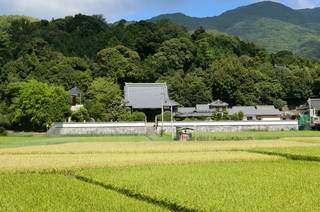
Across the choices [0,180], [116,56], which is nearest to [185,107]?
[116,56]

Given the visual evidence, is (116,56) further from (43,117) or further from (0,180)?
(0,180)

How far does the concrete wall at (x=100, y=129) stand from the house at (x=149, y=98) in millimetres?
10827

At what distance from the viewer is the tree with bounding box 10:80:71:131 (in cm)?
4506

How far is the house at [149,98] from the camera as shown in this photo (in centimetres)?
5809

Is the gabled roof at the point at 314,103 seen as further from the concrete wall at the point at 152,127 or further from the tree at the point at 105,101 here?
the tree at the point at 105,101

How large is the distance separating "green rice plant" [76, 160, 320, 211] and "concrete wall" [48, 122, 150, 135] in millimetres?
31074

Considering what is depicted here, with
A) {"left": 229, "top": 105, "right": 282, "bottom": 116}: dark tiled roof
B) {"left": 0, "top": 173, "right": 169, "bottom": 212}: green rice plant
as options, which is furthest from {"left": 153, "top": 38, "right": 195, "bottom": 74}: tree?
{"left": 0, "top": 173, "right": 169, "bottom": 212}: green rice plant

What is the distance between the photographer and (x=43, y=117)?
4591 cm

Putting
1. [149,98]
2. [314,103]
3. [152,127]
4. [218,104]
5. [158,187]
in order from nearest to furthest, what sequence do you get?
1. [158,187]
2. [152,127]
3. [149,98]
4. [218,104]
5. [314,103]

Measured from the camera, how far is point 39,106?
45344mm

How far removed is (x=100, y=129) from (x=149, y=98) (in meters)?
15.8

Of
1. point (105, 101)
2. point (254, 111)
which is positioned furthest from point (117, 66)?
point (254, 111)

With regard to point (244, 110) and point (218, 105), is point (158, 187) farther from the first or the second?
point (218, 105)

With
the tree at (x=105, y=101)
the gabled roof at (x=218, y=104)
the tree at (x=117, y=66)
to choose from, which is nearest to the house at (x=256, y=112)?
the gabled roof at (x=218, y=104)
